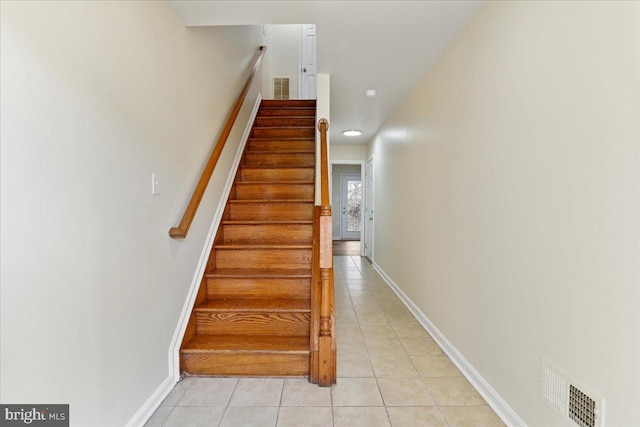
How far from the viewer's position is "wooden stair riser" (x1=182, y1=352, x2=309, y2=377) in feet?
6.61

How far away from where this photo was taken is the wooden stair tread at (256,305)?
A: 220 cm

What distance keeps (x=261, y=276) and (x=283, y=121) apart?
2601 mm

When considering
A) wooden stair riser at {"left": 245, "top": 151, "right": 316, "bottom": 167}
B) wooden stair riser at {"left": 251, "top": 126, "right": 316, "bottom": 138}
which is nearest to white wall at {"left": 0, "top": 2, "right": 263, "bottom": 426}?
wooden stair riser at {"left": 245, "top": 151, "right": 316, "bottom": 167}

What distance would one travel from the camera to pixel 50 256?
1093 millimetres

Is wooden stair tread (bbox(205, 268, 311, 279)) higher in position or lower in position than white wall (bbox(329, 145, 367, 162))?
lower

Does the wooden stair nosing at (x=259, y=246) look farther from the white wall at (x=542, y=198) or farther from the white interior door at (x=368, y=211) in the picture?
the white interior door at (x=368, y=211)

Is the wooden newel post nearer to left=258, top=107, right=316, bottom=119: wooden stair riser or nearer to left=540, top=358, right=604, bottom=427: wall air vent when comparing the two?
left=540, top=358, right=604, bottom=427: wall air vent

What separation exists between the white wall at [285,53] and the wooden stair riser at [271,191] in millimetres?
3375

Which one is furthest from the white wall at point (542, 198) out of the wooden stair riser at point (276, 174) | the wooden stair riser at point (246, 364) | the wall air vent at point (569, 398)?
the wooden stair riser at point (276, 174)

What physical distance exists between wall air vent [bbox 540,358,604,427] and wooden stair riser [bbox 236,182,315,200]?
236 centimetres

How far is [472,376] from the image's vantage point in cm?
199

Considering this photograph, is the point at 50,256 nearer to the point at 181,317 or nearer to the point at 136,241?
the point at 136,241

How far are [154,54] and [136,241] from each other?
38.3 inches

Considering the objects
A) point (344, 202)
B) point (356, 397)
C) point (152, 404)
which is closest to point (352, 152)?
point (344, 202)
